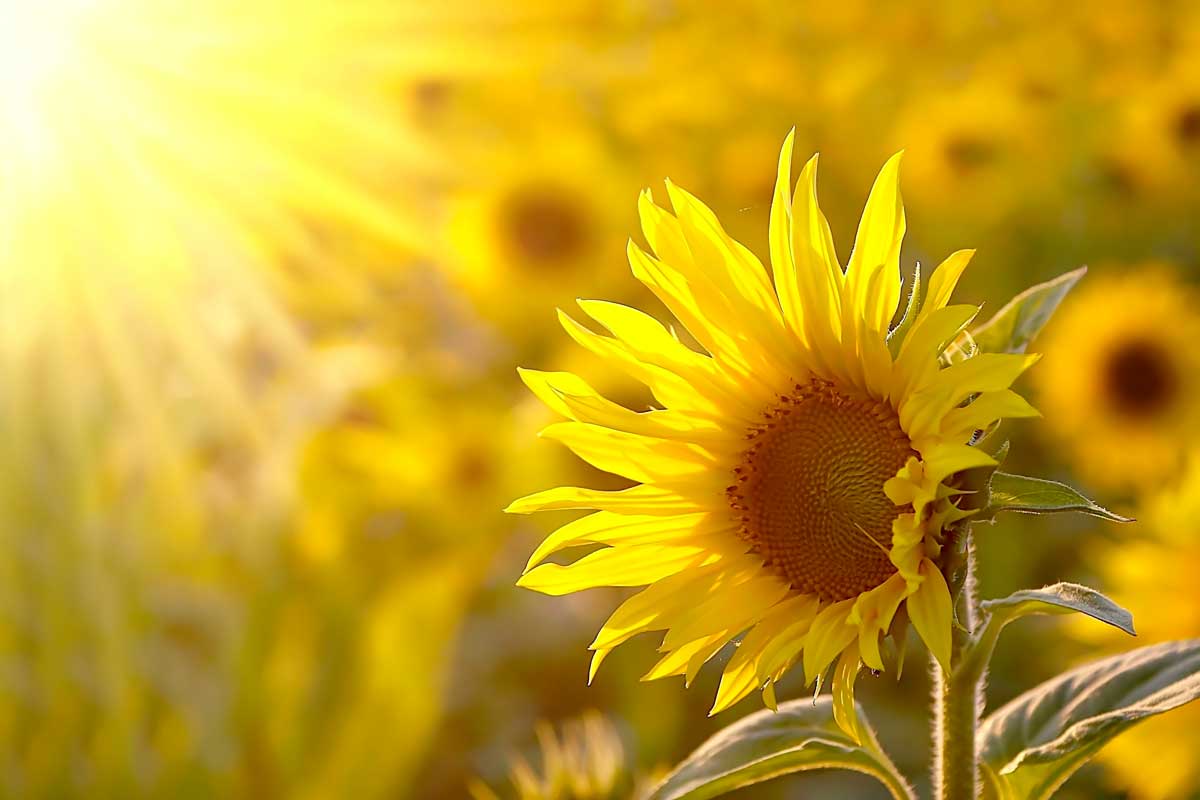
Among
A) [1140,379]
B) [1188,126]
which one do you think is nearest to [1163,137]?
[1188,126]

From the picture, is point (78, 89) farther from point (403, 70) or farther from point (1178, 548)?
point (1178, 548)

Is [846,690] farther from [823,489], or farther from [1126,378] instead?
[1126,378]

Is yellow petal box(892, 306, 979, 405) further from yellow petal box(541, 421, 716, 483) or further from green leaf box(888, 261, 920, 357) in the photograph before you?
yellow petal box(541, 421, 716, 483)

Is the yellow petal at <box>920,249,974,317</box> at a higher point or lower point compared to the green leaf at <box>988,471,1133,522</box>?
higher

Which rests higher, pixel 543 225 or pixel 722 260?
pixel 543 225

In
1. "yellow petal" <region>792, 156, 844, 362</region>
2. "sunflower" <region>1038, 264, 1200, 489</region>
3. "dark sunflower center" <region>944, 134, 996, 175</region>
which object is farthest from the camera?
"dark sunflower center" <region>944, 134, 996, 175</region>

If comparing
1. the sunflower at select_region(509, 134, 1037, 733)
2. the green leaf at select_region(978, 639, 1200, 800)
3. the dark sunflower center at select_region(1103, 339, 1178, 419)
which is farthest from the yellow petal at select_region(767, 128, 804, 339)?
the dark sunflower center at select_region(1103, 339, 1178, 419)
